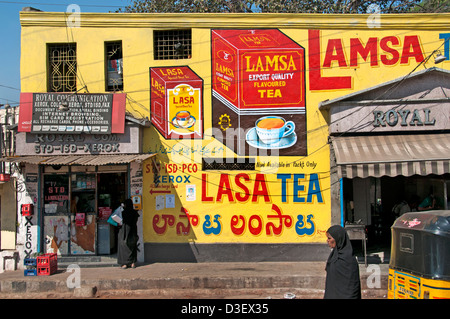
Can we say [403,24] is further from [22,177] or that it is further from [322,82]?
[22,177]

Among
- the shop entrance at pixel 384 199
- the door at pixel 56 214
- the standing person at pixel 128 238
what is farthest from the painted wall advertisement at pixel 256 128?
the door at pixel 56 214

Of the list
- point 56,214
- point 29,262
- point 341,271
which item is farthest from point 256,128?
point 29,262

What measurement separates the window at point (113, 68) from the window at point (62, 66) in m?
0.93

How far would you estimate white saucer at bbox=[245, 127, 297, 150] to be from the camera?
35.1 ft

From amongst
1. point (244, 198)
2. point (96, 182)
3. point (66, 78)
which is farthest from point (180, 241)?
point (66, 78)

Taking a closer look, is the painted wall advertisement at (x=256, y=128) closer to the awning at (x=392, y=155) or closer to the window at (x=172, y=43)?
the window at (x=172, y=43)

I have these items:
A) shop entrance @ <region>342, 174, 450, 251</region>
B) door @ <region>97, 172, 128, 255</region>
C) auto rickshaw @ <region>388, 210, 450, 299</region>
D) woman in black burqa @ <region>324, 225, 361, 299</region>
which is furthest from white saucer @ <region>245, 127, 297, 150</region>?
woman in black burqa @ <region>324, 225, 361, 299</region>

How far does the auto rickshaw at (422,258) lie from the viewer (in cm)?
510

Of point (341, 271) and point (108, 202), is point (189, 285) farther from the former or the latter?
point (341, 271)

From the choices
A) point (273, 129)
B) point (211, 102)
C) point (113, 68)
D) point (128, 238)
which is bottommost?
point (128, 238)

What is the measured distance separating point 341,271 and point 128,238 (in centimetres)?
657

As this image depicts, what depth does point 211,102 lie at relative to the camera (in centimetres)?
1088

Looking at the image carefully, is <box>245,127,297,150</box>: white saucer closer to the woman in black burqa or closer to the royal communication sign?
the royal communication sign
